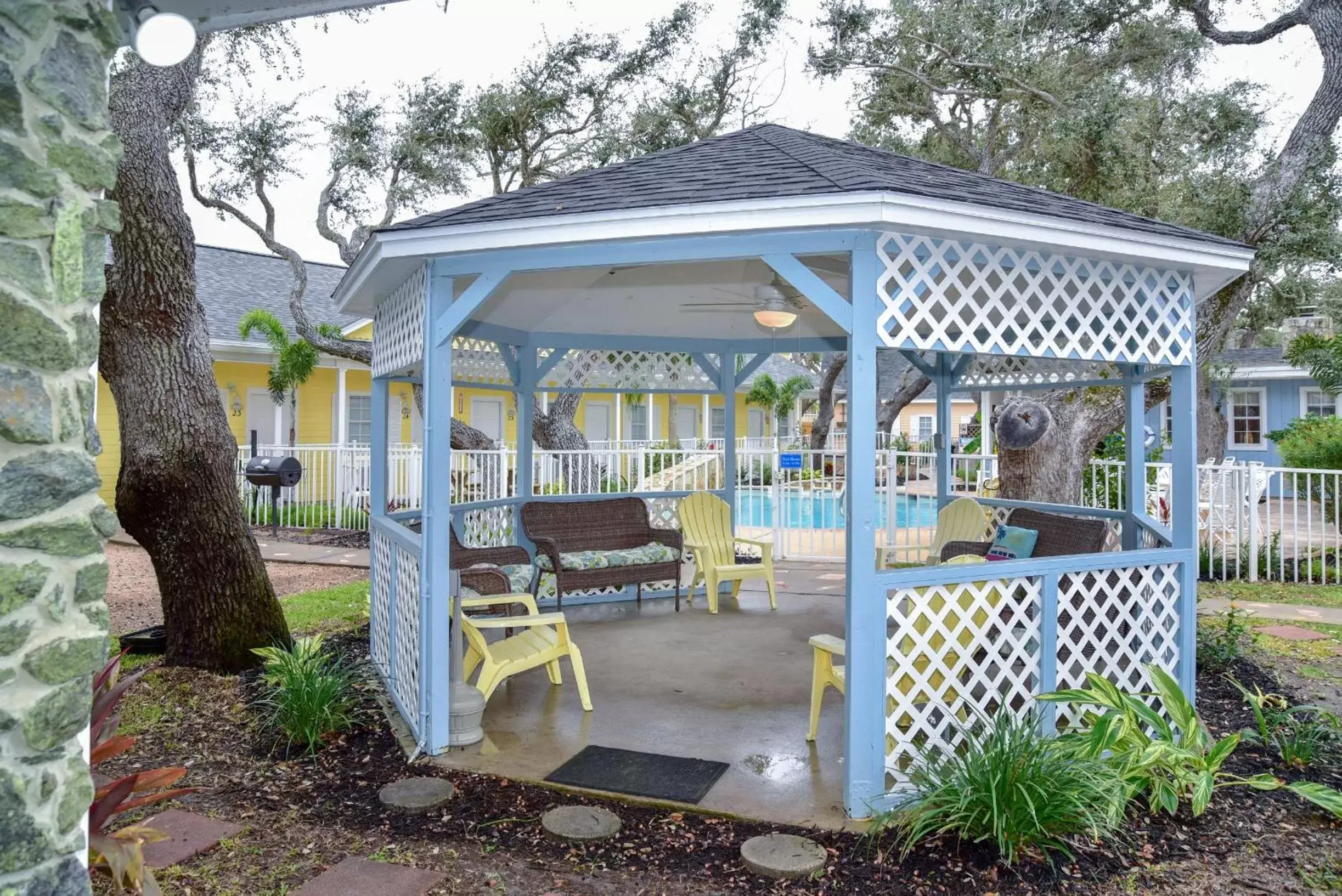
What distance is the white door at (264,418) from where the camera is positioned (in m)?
15.2

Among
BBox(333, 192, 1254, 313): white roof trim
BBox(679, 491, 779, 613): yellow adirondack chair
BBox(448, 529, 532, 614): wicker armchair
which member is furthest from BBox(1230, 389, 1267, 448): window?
BBox(448, 529, 532, 614): wicker armchair

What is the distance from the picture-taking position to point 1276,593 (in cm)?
851

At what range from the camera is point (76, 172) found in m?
2.25

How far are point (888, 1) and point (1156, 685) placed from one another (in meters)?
11.1

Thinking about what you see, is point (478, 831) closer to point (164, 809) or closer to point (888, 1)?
point (164, 809)

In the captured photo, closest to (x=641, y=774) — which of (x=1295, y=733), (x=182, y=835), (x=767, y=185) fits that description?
(x=182, y=835)

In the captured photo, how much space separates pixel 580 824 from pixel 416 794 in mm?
790

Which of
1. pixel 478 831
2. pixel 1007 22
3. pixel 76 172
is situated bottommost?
pixel 478 831

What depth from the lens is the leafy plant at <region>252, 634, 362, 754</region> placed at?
4348 millimetres

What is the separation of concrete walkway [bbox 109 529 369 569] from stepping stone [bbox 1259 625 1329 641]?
28.5 feet

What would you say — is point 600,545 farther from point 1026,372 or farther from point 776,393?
point 776,393

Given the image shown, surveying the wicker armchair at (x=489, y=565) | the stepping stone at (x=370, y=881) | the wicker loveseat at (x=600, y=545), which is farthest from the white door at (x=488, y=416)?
the stepping stone at (x=370, y=881)

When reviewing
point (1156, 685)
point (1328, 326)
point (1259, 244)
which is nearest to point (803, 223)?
point (1156, 685)

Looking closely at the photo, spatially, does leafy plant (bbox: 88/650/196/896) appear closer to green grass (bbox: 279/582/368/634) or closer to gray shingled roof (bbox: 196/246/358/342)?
green grass (bbox: 279/582/368/634)
